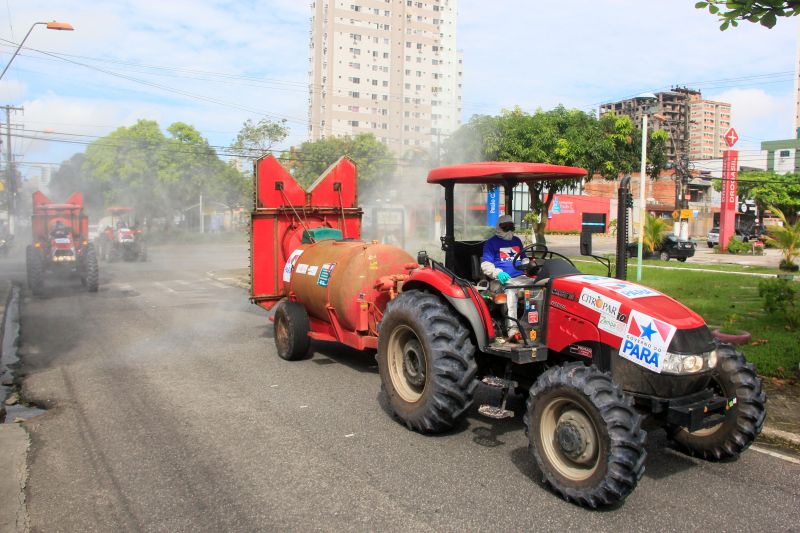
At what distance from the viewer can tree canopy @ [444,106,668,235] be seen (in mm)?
17078

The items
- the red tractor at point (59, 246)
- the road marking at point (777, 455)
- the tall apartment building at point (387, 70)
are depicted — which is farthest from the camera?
the tall apartment building at point (387, 70)

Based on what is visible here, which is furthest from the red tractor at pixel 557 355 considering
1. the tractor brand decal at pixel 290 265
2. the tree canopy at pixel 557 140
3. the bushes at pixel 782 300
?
the tree canopy at pixel 557 140

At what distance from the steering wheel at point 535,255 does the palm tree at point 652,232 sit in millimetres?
21584

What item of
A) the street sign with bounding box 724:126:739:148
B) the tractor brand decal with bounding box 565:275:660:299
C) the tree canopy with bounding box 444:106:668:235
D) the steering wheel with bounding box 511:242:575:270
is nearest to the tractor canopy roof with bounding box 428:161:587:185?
the steering wheel with bounding box 511:242:575:270

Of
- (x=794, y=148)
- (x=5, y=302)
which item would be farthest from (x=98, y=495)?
(x=794, y=148)

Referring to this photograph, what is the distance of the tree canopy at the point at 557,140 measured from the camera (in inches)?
672

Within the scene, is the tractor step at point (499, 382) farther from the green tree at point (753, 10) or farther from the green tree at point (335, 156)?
the green tree at point (335, 156)

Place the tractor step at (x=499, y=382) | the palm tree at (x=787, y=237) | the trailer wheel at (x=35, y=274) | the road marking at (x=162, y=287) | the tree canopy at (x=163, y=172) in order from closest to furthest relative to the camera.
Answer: the tractor step at (x=499, y=382)
the palm tree at (x=787, y=237)
the trailer wheel at (x=35, y=274)
the road marking at (x=162, y=287)
the tree canopy at (x=163, y=172)

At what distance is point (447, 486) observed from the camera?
4.39 meters

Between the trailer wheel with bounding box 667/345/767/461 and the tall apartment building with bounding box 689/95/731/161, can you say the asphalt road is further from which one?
the tall apartment building with bounding box 689/95/731/161

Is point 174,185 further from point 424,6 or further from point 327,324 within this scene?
point 327,324

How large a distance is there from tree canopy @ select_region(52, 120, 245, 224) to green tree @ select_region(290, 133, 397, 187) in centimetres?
643

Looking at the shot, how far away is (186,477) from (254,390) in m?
2.44

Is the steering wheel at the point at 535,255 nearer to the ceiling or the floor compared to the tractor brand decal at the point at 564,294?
nearer to the ceiling
